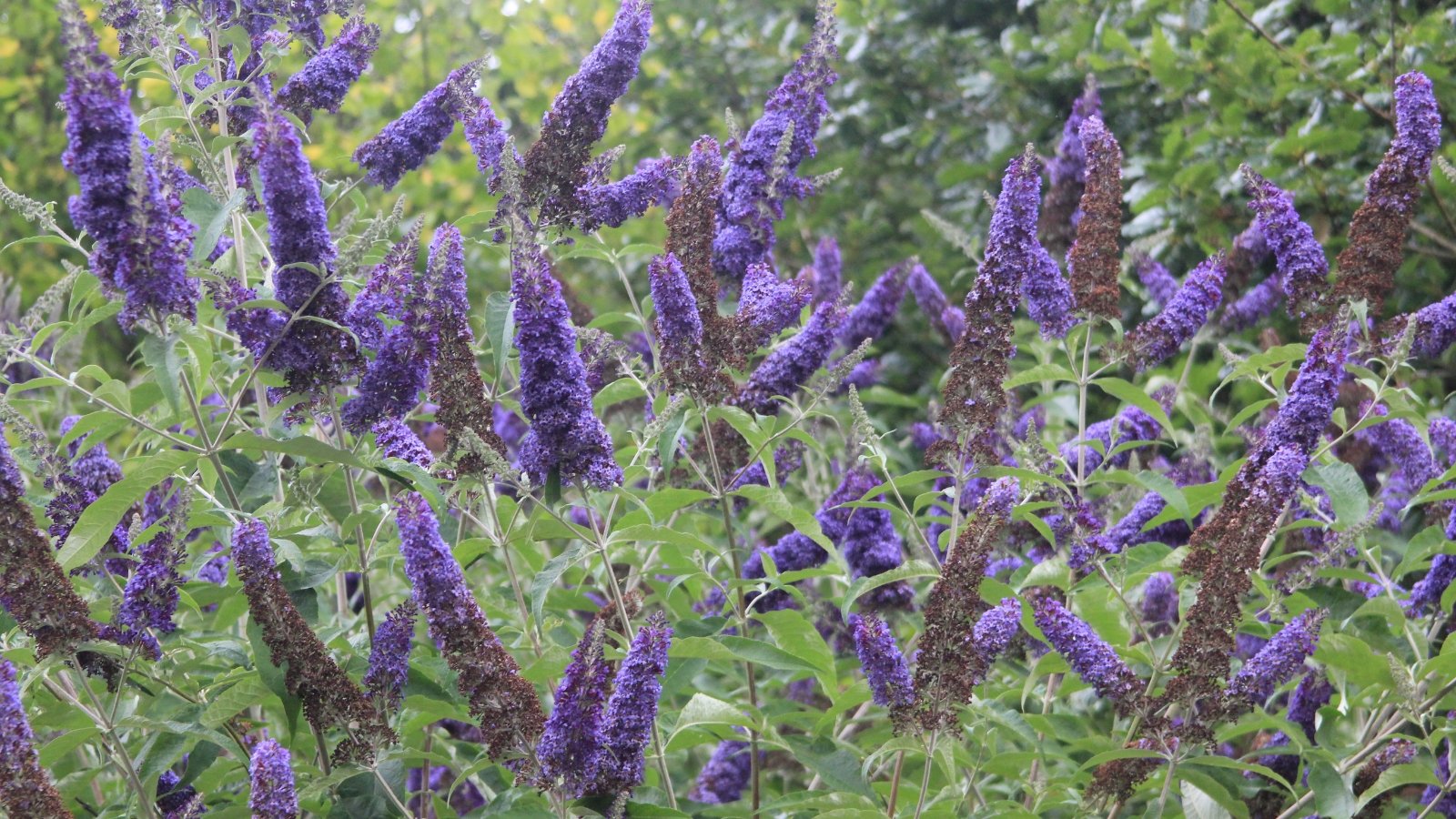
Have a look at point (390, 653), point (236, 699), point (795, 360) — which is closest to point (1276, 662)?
point (795, 360)

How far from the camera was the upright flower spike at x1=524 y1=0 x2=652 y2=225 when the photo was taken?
3254mm

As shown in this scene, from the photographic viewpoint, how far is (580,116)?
3275mm

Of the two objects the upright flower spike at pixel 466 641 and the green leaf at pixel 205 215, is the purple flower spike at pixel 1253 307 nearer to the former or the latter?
the upright flower spike at pixel 466 641

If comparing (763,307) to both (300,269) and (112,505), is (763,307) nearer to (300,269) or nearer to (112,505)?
(300,269)

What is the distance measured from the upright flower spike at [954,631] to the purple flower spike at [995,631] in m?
0.07

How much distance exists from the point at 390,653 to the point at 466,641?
0.91 feet

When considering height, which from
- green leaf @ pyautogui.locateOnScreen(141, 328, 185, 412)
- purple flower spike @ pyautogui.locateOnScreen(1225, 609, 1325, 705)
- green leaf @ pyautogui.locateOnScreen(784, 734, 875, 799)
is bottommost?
green leaf @ pyautogui.locateOnScreen(784, 734, 875, 799)

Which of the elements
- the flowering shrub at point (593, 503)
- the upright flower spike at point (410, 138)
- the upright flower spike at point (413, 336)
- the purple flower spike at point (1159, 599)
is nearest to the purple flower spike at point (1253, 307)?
the flowering shrub at point (593, 503)

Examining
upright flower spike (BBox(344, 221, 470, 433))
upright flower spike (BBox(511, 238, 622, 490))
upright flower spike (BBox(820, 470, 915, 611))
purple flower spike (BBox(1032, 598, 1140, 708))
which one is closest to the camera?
upright flower spike (BBox(511, 238, 622, 490))

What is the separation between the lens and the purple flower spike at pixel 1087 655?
9.67 ft

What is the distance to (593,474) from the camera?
284 centimetres

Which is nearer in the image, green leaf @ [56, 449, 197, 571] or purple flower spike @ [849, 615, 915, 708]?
green leaf @ [56, 449, 197, 571]

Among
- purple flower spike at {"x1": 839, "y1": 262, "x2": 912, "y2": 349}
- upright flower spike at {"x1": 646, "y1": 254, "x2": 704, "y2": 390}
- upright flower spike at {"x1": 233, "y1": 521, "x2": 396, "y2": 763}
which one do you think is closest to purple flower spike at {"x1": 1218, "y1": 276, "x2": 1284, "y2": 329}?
purple flower spike at {"x1": 839, "y1": 262, "x2": 912, "y2": 349}

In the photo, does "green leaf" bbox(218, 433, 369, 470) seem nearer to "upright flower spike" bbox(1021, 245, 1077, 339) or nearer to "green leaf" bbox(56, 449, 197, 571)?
"green leaf" bbox(56, 449, 197, 571)
